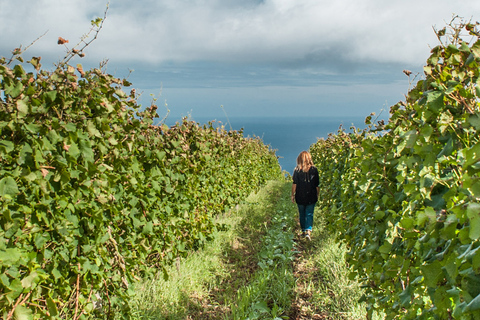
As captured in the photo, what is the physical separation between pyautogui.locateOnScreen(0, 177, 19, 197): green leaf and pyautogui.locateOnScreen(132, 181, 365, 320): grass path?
2266 mm

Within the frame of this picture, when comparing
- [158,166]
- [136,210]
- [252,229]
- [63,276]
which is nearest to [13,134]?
[63,276]

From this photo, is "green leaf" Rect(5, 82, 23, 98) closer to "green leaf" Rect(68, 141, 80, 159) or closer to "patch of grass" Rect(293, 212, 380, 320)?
"green leaf" Rect(68, 141, 80, 159)

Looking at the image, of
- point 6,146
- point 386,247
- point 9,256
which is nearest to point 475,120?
point 386,247

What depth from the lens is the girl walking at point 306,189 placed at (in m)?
7.38

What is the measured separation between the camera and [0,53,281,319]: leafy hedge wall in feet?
8.04

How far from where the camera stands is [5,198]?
231 cm

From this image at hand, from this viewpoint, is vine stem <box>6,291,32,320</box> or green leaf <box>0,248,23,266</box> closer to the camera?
green leaf <box>0,248,23,266</box>

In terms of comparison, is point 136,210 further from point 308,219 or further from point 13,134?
point 308,219

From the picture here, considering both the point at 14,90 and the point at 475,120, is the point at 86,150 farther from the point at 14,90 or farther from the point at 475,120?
the point at 475,120

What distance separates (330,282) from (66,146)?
3.86 metres

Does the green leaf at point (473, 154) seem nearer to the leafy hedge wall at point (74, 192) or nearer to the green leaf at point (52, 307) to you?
the leafy hedge wall at point (74, 192)

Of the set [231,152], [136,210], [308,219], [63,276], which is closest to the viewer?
[63,276]

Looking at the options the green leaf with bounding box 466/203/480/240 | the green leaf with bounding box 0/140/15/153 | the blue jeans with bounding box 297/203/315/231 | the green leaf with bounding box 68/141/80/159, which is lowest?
the blue jeans with bounding box 297/203/315/231

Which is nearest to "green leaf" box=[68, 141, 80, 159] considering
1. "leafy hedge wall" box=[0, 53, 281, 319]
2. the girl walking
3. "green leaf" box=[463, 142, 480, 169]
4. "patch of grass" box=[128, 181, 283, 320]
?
"leafy hedge wall" box=[0, 53, 281, 319]
